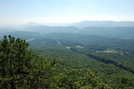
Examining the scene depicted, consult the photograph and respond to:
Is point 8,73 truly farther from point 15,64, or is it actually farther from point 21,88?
point 21,88

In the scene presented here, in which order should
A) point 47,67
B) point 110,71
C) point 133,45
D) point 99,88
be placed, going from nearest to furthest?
1. point 47,67
2. point 99,88
3. point 110,71
4. point 133,45

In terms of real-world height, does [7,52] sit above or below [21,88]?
above

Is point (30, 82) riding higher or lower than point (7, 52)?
lower

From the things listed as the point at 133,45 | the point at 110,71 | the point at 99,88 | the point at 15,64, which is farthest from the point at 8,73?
the point at 133,45

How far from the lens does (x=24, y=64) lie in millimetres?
7316

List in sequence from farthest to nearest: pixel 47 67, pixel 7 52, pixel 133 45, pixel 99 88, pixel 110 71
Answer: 1. pixel 133 45
2. pixel 110 71
3. pixel 99 88
4. pixel 47 67
5. pixel 7 52

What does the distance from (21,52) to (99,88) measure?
10949 millimetres

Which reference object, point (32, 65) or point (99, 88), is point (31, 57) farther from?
point (99, 88)

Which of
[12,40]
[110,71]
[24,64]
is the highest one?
[12,40]

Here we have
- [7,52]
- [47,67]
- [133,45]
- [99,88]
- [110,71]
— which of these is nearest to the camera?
[7,52]

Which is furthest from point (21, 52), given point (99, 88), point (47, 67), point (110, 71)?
point (110, 71)

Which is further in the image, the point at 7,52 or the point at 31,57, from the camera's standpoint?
the point at 31,57

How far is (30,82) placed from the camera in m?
7.31

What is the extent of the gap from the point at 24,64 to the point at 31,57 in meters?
0.67
